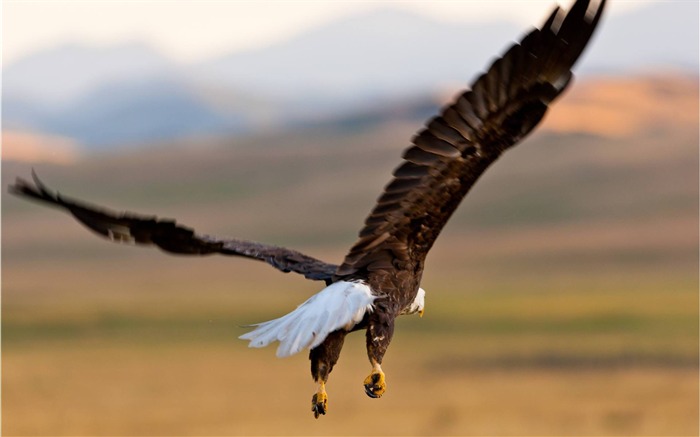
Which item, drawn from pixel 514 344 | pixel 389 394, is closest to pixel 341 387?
pixel 389 394

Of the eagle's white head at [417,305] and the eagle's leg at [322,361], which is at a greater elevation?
the eagle's white head at [417,305]

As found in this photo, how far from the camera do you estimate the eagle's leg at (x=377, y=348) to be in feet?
28.2

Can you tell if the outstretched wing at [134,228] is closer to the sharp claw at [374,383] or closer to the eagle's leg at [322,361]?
the eagle's leg at [322,361]

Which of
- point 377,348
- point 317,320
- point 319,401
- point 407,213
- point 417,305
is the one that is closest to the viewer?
point 317,320

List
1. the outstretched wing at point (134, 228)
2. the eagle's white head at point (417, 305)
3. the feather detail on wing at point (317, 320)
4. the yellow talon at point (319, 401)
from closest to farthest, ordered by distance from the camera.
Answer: the outstretched wing at point (134, 228), the feather detail on wing at point (317, 320), the yellow talon at point (319, 401), the eagle's white head at point (417, 305)

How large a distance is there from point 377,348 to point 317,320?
0.45 m

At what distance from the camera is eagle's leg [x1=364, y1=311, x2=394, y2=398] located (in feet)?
28.2

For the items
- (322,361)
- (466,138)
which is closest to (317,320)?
(322,361)

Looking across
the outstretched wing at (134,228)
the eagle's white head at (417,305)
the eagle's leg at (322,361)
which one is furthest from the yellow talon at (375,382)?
the outstretched wing at (134,228)

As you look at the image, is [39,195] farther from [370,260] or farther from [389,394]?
[389,394]

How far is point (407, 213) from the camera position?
29.2 feet

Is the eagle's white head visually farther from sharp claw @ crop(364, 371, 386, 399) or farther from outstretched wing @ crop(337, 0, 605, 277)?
sharp claw @ crop(364, 371, 386, 399)

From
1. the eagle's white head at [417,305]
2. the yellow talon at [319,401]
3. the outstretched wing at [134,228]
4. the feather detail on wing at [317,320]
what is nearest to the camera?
the outstretched wing at [134,228]

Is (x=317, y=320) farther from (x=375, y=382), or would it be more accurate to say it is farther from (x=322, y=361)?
(x=375, y=382)
